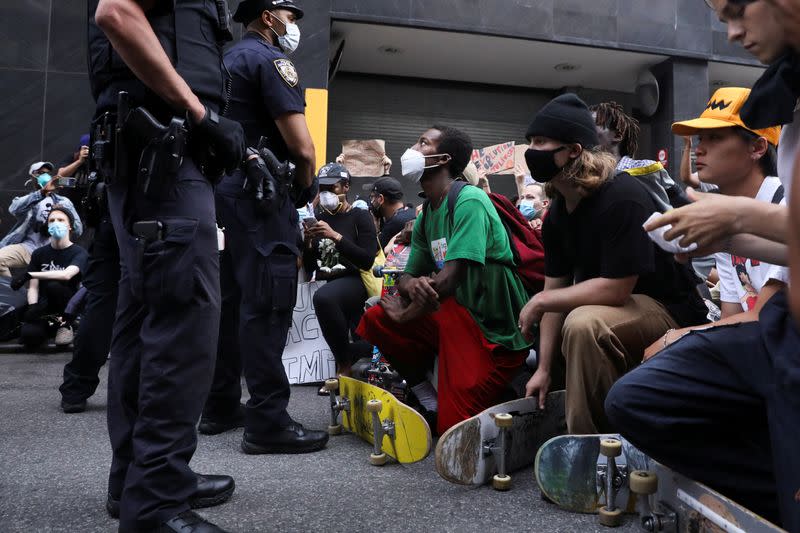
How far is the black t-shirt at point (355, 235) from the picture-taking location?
4297 mm

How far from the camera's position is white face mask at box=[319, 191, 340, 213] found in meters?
4.52

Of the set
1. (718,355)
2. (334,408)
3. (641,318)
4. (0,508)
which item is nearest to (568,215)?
(641,318)

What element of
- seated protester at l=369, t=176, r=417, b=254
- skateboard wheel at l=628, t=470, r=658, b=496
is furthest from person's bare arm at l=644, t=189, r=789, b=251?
seated protester at l=369, t=176, r=417, b=254

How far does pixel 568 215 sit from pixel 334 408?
140 cm

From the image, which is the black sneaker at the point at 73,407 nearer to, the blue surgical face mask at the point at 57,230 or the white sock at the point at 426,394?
the white sock at the point at 426,394

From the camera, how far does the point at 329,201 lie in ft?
14.8

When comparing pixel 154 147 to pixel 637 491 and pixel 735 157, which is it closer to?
pixel 637 491

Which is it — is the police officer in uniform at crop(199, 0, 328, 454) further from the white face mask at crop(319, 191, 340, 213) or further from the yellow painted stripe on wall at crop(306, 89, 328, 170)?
the yellow painted stripe on wall at crop(306, 89, 328, 170)

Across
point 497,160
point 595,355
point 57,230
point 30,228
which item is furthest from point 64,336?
point 595,355

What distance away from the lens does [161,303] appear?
170 centimetres

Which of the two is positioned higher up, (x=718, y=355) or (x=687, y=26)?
(x=687, y=26)

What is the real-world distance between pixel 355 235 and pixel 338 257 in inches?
7.8

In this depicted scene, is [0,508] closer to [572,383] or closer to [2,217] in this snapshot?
[572,383]

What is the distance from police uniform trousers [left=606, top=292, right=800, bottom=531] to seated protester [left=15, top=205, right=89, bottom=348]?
17.6ft
